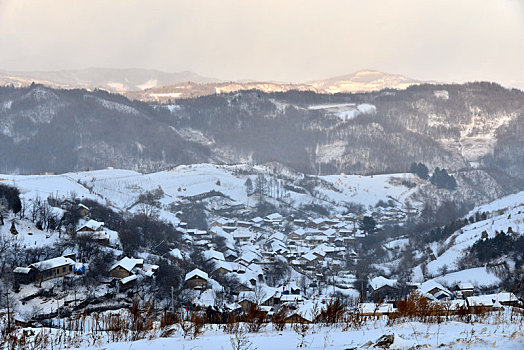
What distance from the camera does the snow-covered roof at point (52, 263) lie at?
93.0 ft

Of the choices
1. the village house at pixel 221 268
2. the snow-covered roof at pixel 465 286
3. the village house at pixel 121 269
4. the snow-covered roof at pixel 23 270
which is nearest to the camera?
the snow-covered roof at pixel 23 270

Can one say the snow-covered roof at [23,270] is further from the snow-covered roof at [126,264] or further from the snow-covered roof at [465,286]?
the snow-covered roof at [465,286]

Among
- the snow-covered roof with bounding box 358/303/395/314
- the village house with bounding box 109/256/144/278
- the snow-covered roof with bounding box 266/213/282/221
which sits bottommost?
the snow-covered roof with bounding box 266/213/282/221

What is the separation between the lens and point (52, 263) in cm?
2902

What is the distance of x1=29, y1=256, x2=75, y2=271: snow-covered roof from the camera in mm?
28359

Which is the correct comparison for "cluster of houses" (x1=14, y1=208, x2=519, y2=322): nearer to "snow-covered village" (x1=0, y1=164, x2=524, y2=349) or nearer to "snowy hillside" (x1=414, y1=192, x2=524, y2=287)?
"snow-covered village" (x1=0, y1=164, x2=524, y2=349)

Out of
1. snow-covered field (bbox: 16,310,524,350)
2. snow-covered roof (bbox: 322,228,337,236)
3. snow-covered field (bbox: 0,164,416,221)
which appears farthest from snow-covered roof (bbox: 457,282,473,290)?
snow-covered field (bbox: 0,164,416,221)

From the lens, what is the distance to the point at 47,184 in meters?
66.5

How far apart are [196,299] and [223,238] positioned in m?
26.9

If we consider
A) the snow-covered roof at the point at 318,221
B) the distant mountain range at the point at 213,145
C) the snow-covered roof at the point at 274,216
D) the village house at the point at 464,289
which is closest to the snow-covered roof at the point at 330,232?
the snow-covered roof at the point at 318,221

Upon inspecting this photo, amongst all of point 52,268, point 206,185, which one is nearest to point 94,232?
point 52,268

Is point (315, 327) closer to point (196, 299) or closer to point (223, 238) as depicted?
point (196, 299)

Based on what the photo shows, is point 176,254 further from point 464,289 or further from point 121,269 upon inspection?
point 464,289

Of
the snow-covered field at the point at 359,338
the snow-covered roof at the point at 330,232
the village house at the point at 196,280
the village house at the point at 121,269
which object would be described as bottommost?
the snow-covered roof at the point at 330,232
